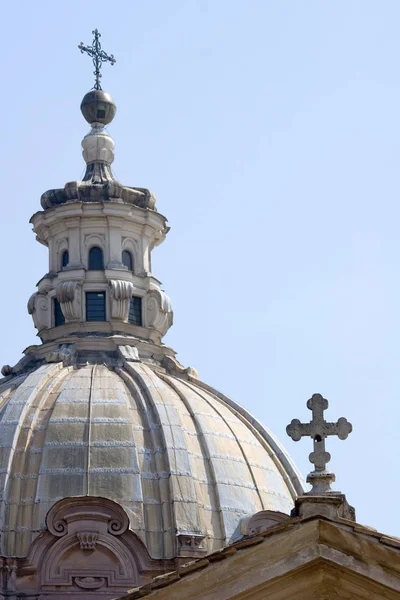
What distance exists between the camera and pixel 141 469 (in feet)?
184

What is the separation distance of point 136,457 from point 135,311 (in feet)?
28.3

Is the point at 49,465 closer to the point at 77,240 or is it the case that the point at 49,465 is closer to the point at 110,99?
the point at 77,240

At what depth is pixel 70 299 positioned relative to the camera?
62.8m

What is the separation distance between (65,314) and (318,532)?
38.1 metres

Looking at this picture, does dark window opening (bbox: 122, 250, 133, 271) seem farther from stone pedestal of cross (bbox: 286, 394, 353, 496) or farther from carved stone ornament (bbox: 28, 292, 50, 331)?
stone pedestal of cross (bbox: 286, 394, 353, 496)

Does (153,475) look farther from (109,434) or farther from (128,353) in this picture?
(128,353)

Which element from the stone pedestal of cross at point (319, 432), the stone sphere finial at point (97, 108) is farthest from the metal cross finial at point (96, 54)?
the stone pedestal of cross at point (319, 432)

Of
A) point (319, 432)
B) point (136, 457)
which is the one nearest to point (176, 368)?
point (136, 457)

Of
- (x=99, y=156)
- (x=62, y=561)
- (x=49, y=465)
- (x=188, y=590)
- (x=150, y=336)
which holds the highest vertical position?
(x=99, y=156)

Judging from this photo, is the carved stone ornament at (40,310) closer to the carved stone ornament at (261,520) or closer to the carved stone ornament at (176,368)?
the carved stone ornament at (176,368)

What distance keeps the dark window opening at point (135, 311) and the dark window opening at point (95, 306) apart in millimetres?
914

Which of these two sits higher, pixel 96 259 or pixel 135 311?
pixel 96 259

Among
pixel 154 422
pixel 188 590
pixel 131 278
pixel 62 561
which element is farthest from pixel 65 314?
pixel 188 590

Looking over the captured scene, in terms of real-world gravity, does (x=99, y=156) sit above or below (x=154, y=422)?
above
